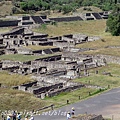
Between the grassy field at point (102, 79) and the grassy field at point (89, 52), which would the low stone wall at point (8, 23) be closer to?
the grassy field at point (89, 52)

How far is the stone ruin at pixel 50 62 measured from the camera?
36.9m

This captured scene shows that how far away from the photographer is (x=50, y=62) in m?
47.0

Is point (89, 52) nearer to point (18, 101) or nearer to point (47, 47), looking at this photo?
point (47, 47)

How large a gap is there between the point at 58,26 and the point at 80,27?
4608 mm

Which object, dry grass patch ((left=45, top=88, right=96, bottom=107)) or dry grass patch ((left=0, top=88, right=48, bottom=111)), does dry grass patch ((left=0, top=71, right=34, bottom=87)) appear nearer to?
dry grass patch ((left=0, top=88, right=48, bottom=111))

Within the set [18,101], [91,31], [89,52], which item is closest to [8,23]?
[91,31]

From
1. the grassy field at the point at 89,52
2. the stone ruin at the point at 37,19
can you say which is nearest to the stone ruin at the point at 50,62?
the grassy field at the point at 89,52

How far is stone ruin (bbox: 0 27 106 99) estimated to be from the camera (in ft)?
121

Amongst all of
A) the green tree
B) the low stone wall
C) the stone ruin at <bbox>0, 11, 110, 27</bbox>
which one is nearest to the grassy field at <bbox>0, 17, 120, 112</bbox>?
the green tree

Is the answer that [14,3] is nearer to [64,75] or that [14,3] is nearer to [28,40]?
[28,40]

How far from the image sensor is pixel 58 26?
257 ft

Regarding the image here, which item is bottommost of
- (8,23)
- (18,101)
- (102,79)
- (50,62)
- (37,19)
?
(37,19)

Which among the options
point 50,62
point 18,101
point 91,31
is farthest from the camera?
point 91,31

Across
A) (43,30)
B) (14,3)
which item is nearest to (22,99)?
(43,30)
